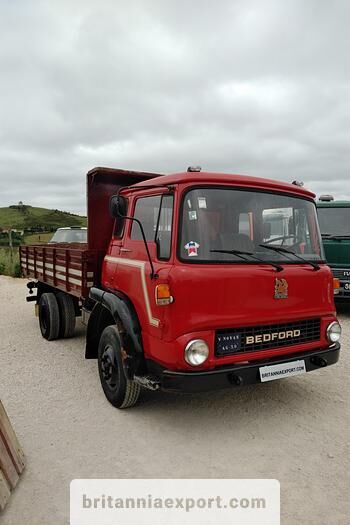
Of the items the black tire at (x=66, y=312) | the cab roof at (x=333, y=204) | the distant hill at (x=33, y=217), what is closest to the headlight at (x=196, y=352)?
the black tire at (x=66, y=312)

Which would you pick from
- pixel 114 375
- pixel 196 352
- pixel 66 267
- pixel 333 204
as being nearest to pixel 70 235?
pixel 66 267

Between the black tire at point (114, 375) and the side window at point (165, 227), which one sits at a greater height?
the side window at point (165, 227)

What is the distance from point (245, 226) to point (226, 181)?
1.42ft

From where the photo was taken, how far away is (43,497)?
2.66 meters

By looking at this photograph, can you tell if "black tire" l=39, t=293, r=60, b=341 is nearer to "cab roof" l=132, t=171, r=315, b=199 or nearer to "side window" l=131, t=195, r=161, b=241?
"side window" l=131, t=195, r=161, b=241

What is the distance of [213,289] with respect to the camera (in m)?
3.18

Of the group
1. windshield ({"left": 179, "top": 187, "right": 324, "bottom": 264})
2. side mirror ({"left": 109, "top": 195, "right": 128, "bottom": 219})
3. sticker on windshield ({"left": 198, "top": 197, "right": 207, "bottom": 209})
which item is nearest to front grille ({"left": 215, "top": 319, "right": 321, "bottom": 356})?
windshield ({"left": 179, "top": 187, "right": 324, "bottom": 264})

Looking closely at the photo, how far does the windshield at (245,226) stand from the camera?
3314 millimetres

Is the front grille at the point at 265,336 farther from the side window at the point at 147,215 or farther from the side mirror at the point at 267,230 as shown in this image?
the side window at the point at 147,215

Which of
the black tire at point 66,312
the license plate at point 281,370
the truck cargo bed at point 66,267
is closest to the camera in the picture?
the license plate at point 281,370

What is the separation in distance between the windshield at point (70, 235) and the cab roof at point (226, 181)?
23.6 ft

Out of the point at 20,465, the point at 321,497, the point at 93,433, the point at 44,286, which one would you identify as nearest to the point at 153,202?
the point at 93,433

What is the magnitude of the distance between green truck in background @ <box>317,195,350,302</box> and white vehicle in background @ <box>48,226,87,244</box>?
242 inches

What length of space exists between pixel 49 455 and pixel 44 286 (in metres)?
4.37
